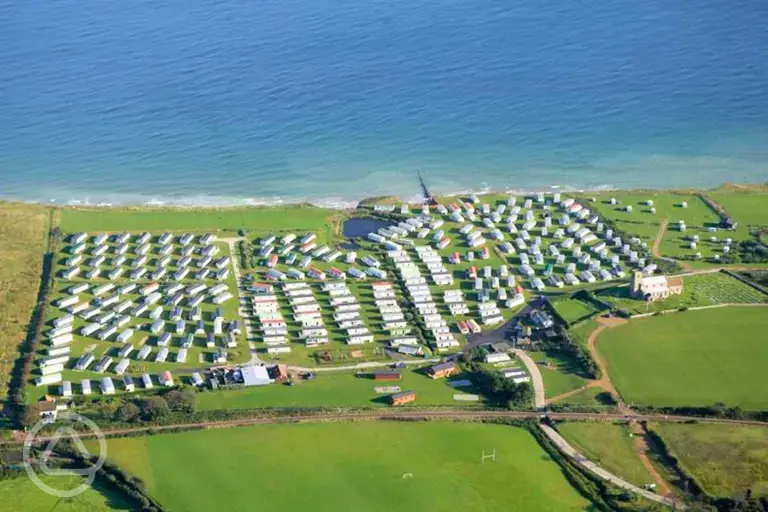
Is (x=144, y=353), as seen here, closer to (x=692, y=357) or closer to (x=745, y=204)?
(x=692, y=357)

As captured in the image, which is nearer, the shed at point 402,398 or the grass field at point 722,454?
the grass field at point 722,454

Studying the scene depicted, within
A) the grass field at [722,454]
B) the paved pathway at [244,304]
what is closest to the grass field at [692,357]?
the grass field at [722,454]

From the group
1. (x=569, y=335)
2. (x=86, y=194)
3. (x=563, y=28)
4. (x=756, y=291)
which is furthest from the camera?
(x=563, y=28)

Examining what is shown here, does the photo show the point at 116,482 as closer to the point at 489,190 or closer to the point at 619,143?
the point at 489,190

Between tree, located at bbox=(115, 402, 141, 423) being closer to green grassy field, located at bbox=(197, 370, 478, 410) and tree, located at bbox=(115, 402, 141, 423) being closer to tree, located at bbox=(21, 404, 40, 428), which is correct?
green grassy field, located at bbox=(197, 370, 478, 410)

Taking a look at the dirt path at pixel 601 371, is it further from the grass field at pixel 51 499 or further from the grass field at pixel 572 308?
the grass field at pixel 51 499

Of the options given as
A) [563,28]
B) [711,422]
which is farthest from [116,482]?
[563,28]
